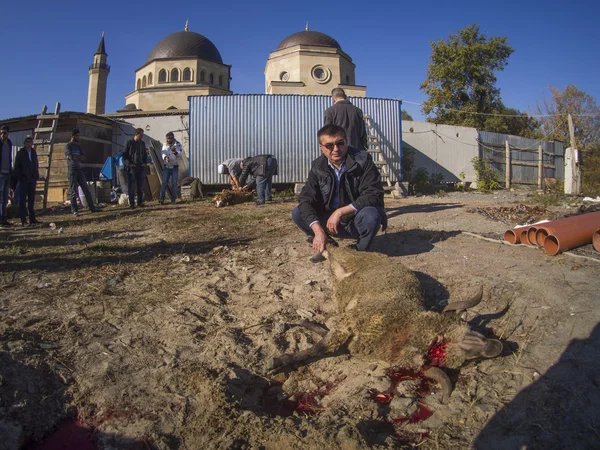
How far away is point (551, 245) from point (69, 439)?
431 cm

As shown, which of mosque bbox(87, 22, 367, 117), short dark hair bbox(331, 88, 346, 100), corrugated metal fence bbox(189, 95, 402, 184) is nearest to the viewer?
short dark hair bbox(331, 88, 346, 100)

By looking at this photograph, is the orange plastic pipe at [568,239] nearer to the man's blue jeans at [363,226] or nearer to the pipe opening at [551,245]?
the pipe opening at [551,245]

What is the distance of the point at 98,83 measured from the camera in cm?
3238

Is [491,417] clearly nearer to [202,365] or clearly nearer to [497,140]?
[202,365]

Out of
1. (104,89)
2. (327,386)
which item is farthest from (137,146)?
(104,89)

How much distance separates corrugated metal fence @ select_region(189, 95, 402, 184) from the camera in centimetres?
1291

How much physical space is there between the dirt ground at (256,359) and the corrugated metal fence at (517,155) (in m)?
14.9

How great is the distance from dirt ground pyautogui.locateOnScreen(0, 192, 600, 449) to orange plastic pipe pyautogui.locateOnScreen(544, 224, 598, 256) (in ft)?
0.44

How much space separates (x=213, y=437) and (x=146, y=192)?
1118 cm

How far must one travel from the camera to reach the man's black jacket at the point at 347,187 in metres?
3.72

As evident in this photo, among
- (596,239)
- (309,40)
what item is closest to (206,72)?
(309,40)

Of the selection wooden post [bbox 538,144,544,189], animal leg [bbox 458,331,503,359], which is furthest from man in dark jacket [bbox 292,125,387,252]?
wooden post [bbox 538,144,544,189]

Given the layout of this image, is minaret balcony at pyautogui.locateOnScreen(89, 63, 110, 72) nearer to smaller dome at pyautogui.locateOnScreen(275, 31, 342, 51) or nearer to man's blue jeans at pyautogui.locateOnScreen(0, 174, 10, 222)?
smaller dome at pyautogui.locateOnScreen(275, 31, 342, 51)

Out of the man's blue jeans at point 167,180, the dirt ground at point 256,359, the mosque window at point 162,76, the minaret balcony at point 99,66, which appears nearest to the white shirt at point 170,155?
the man's blue jeans at point 167,180
